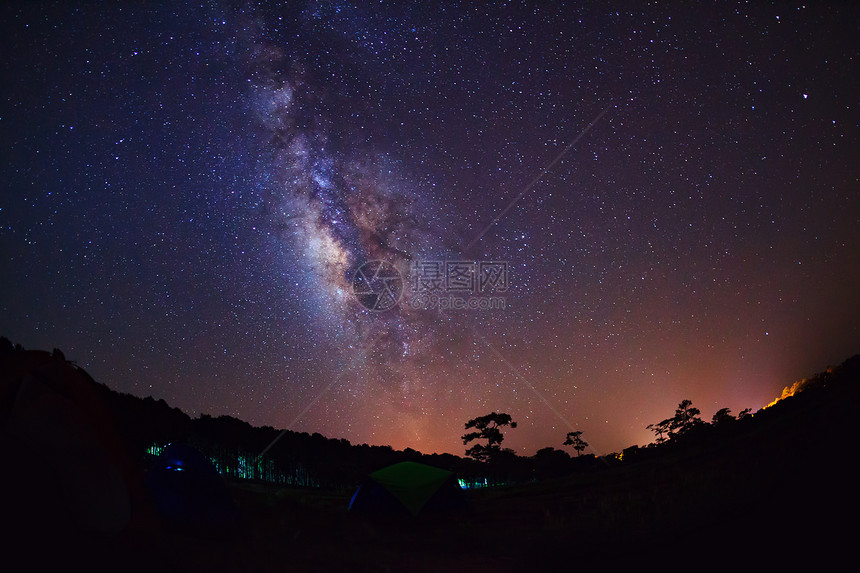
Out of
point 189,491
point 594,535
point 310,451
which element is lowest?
point 594,535

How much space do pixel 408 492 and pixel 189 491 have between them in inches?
263

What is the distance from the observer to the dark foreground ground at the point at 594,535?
6355 mm

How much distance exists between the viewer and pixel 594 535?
9672 mm

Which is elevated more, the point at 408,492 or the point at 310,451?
the point at 310,451

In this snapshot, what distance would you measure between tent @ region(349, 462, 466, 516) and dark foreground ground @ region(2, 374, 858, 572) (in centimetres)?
49

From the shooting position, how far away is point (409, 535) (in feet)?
38.5

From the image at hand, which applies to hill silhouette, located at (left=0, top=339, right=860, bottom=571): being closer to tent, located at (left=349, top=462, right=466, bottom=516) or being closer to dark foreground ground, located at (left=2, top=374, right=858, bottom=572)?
dark foreground ground, located at (left=2, top=374, right=858, bottom=572)

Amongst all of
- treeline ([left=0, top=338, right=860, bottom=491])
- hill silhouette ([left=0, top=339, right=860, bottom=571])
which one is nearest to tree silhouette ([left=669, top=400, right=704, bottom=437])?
treeline ([left=0, top=338, right=860, bottom=491])

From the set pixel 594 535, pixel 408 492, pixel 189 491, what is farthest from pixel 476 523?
pixel 189 491

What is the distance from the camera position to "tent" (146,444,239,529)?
1019 centimetres

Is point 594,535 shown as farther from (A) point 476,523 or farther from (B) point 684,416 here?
(B) point 684,416

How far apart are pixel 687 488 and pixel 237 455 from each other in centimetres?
3886

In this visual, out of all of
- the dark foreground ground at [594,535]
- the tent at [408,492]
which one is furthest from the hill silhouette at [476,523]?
the tent at [408,492]

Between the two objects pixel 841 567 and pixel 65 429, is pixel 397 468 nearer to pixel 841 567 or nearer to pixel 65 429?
pixel 65 429
